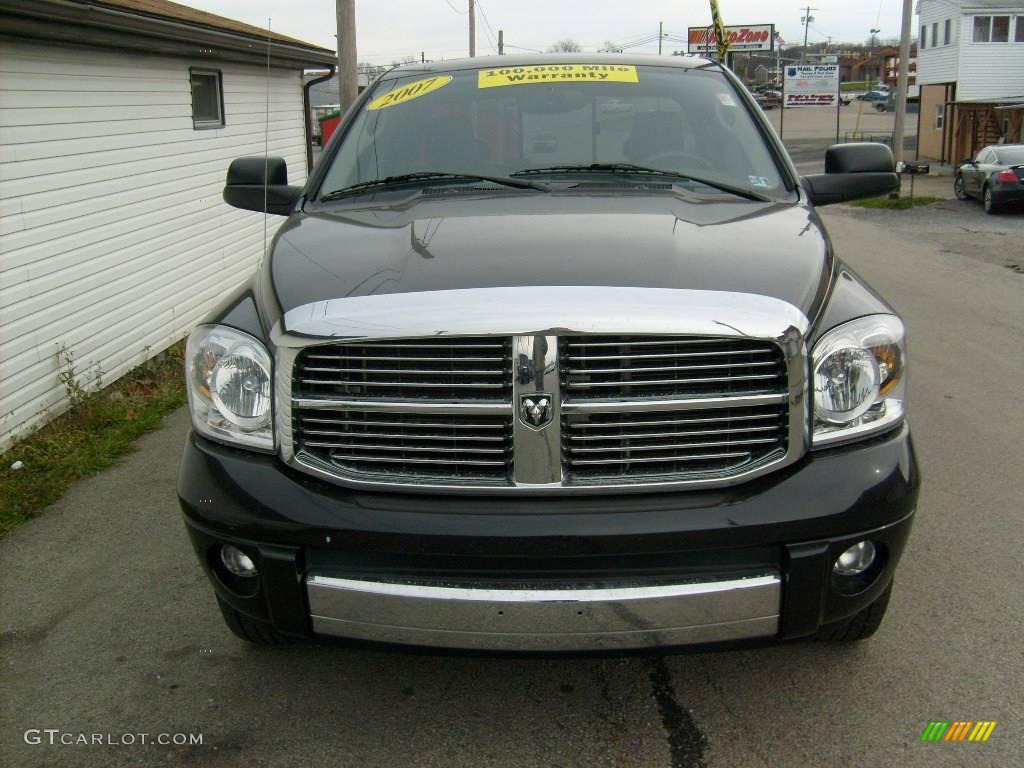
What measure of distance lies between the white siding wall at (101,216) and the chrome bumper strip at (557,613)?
410cm

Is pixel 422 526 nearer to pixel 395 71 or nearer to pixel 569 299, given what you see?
pixel 569 299

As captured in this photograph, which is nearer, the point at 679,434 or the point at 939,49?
the point at 679,434

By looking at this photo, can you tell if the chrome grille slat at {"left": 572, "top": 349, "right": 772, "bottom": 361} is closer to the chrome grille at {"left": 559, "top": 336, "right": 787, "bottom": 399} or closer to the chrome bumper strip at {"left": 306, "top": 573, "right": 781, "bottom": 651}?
the chrome grille at {"left": 559, "top": 336, "right": 787, "bottom": 399}

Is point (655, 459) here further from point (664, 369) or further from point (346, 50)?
point (346, 50)

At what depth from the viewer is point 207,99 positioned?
9938mm

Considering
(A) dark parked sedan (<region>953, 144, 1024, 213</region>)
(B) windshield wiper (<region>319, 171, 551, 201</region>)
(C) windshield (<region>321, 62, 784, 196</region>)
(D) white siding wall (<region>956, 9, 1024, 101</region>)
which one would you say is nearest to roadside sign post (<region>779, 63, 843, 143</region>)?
(D) white siding wall (<region>956, 9, 1024, 101</region>)

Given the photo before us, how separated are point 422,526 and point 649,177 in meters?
1.81

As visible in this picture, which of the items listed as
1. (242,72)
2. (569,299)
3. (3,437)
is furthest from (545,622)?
(242,72)

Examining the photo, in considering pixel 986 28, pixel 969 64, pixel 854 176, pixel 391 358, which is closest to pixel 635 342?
pixel 391 358

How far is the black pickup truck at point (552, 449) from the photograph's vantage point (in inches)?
96.8

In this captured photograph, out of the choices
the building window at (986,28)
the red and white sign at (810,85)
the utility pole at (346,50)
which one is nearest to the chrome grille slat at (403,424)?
the utility pole at (346,50)

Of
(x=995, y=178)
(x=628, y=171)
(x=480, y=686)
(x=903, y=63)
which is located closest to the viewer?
(x=480, y=686)

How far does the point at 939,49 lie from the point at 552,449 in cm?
4403

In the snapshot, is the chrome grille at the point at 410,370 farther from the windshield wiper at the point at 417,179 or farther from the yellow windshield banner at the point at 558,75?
the yellow windshield banner at the point at 558,75
